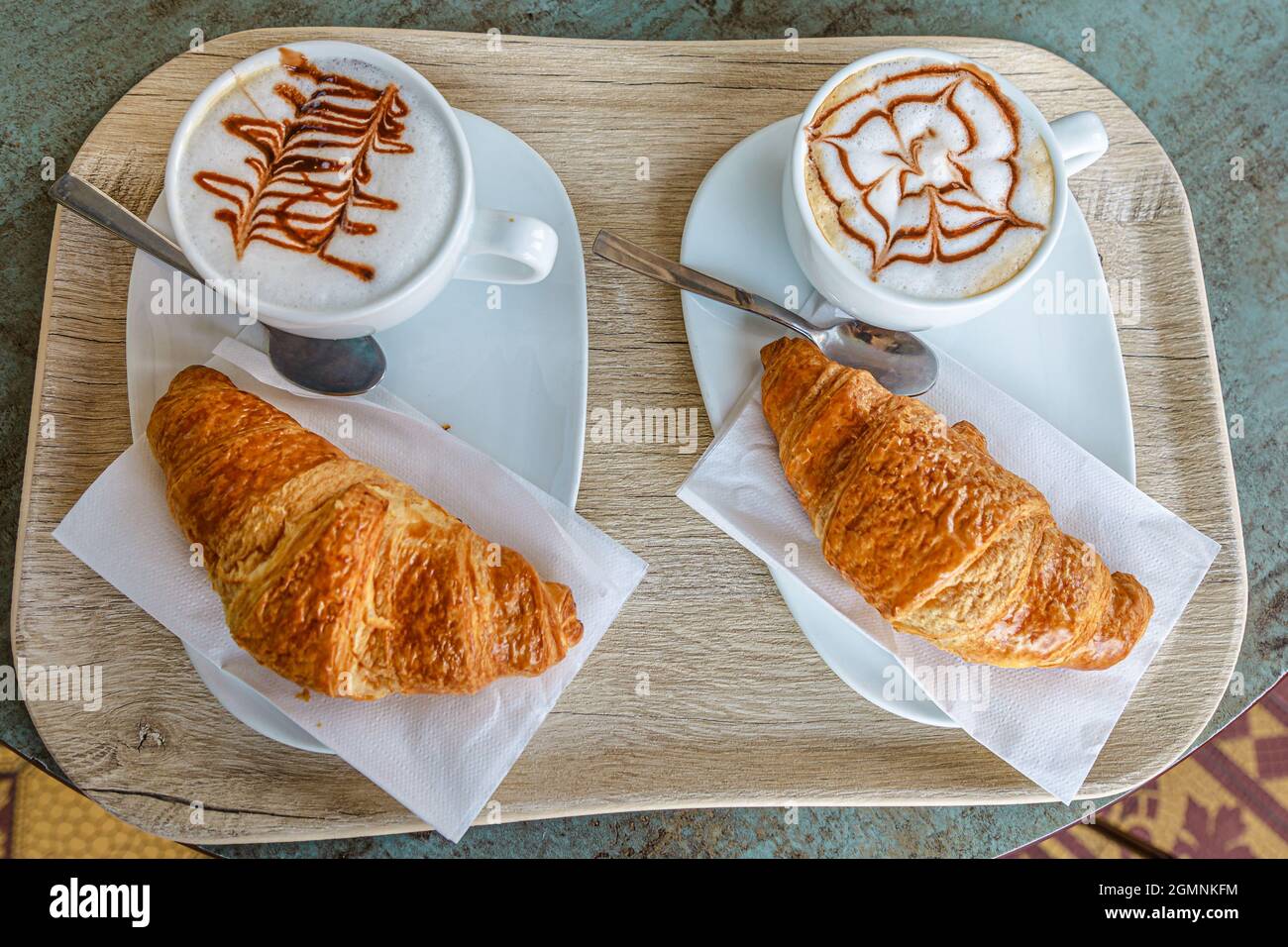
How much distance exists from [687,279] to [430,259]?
37cm

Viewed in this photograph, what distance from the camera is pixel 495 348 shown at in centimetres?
Answer: 127

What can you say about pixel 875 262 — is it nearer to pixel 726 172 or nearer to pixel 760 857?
pixel 726 172

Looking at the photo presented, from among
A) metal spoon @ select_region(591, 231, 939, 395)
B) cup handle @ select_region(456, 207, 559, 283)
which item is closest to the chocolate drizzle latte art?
cup handle @ select_region(456, 207, 559, 283)

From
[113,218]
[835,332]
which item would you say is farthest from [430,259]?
[835,332]

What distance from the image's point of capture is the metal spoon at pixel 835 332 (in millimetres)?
1256

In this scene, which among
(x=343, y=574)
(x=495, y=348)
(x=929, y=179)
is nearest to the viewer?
(x=343, y=574)

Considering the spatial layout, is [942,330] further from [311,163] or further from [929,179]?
[311,163]

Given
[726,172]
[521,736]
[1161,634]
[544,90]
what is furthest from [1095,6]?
[521,736]

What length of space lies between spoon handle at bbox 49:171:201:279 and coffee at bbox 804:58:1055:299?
0.85 m

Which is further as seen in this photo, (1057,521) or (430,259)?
(1057,521)

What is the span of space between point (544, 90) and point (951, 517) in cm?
89

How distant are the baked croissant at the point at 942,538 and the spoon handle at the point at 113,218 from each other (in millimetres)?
847

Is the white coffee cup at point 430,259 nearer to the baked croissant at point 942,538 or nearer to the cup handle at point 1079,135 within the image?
the baked croissant at point 942,538

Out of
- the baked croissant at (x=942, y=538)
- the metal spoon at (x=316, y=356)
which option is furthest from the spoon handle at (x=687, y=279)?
the metal spoon at (x=316, y=356)
